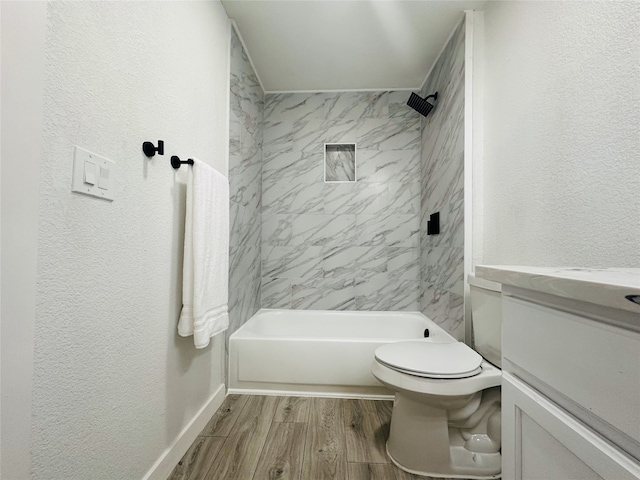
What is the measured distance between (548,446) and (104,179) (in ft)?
4.17

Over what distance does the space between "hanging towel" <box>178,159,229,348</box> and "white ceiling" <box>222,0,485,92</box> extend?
122 centimetres

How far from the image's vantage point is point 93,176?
2.69 feet

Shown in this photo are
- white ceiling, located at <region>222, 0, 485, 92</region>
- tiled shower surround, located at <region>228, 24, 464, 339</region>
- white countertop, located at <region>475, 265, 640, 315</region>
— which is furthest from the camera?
tiled shower surround, located at <region>228, 24, 464, 339</region>

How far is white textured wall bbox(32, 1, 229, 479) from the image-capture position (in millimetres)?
715

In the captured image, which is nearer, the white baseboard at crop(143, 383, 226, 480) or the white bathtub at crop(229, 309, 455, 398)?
the white baseboard at crop(143, 383, 226, 480)

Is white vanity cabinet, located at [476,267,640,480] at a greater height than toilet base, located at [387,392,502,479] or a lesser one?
greater

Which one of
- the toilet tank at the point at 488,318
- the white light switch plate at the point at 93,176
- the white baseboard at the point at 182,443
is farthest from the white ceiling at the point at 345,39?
the white baseboard at the point at 182,443

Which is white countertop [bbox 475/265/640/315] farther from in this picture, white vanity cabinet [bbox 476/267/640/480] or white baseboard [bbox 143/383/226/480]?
white baseboard [bbox 143/383/226/480]

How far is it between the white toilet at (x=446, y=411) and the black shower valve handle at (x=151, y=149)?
1.23 m

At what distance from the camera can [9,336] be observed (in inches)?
24.0

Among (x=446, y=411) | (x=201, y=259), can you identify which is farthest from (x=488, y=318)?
(x=201, y=259)

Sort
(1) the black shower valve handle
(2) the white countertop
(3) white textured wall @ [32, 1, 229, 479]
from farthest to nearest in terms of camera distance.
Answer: (1) the black shower valve handle
(3) white textured wall @ [32, 1, 229, 479]
(2) the white countertop

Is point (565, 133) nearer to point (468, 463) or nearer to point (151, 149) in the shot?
point (468, 463)

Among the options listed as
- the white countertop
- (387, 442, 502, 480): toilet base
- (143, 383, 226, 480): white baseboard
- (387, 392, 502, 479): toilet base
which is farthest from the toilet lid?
(143, 383, 226, 480): white baseboard
